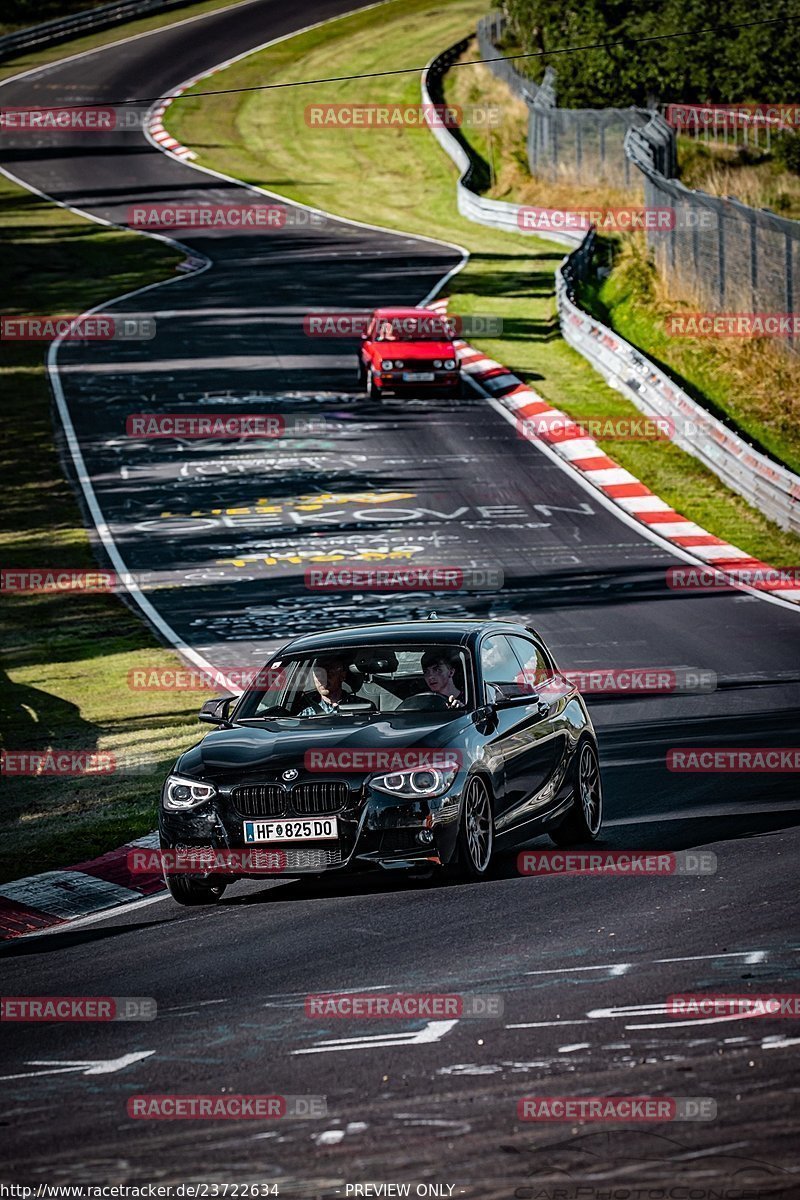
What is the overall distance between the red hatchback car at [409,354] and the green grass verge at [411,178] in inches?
77.0

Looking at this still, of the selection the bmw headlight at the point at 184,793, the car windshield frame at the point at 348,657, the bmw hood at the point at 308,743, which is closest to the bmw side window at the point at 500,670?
the car windshield frame at the point at 348,657

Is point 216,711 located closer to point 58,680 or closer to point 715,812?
point 715,812

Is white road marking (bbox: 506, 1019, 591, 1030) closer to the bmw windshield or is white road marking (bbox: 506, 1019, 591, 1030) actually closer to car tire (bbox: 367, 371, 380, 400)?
the bmw windshield

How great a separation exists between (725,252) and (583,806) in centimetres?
2369

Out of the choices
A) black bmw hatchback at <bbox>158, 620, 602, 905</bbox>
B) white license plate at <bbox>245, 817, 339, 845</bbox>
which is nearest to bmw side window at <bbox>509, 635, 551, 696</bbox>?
black bmw hatchback at <bbox>158, 620, 602, 905</bbox>

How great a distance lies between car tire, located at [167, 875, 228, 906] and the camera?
35.0ft

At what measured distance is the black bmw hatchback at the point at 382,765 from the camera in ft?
33.8

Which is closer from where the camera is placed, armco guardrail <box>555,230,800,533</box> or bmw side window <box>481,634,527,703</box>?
bmw side window <box>481,634,527,703</box>

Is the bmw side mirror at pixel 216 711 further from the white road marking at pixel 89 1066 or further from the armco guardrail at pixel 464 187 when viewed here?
the armco guardrail at pixel 464 187

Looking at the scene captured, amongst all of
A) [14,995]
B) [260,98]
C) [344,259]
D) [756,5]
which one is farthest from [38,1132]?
[260,98]

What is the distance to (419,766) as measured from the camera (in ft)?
34.2

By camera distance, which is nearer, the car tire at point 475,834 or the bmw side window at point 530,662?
the car tire at point 475,834

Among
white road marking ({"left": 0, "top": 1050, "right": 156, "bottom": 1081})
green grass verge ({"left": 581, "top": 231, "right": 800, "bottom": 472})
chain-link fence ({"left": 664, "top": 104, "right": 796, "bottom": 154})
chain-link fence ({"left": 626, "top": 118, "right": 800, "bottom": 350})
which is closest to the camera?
white road marking ({"left": 0, "top": 1050, "right": 156, "bottom": 1081})

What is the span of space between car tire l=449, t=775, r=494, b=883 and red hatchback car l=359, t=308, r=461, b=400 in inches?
994
